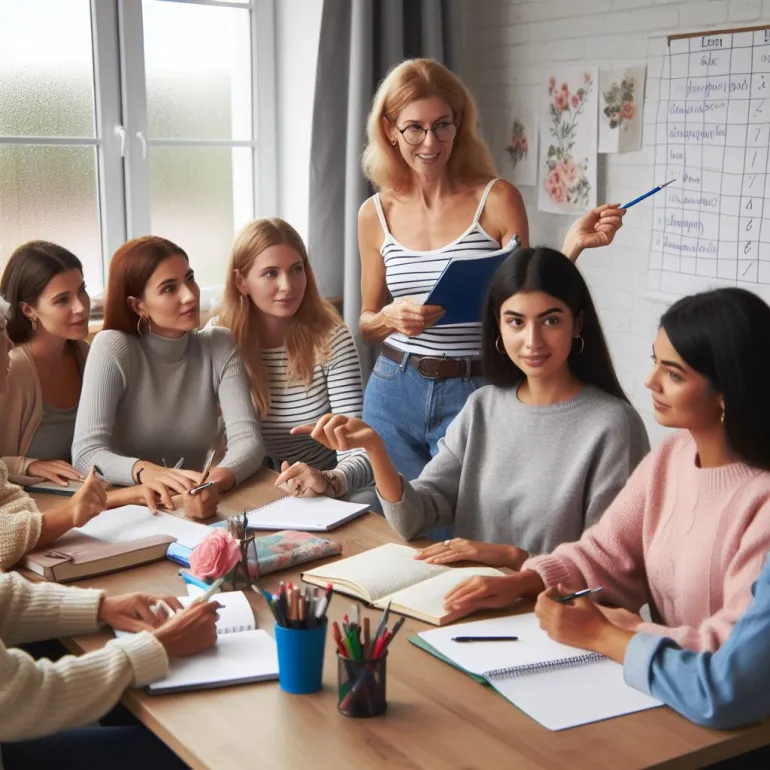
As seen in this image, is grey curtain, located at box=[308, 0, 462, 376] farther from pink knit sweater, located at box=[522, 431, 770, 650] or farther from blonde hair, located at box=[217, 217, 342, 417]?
pink knit sweater, located at box=[522, 431, 770, 650]

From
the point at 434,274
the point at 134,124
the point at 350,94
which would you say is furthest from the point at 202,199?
the point at 434,274

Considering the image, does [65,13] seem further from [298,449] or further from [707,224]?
[707,224]

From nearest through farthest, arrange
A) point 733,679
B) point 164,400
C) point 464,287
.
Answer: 1. point 733,679
2. point 464,287
3. point 164,400

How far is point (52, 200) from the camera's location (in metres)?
3.54

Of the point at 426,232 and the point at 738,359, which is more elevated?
the point at 426,232

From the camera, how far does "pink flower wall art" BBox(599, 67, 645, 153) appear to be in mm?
3387

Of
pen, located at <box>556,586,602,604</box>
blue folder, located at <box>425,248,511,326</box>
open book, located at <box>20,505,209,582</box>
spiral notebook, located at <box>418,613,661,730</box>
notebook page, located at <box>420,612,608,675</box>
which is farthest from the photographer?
blue folder, located at <box>425,248,511,326</box>

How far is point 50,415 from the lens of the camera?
263cm

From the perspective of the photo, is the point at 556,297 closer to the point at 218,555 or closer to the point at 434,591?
the point at 434,591

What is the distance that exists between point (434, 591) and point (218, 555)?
0.37 metres

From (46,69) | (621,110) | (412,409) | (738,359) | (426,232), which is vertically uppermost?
(46,69)

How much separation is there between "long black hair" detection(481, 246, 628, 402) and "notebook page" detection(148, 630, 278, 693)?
0.81 metres

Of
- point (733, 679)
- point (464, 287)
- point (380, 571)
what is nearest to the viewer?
point (733, 679)

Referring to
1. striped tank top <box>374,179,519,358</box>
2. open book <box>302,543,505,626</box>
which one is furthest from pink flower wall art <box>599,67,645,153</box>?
open book <box>302,543,505,626</box>
